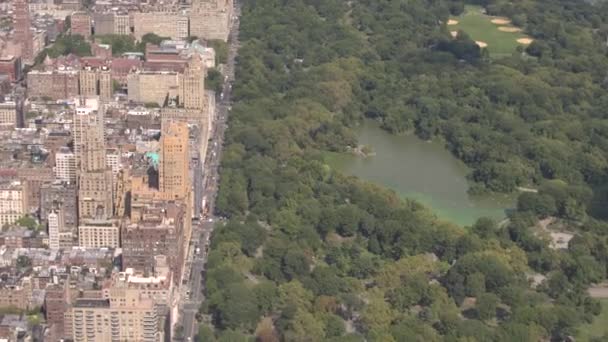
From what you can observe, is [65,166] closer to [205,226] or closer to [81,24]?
[205,226]

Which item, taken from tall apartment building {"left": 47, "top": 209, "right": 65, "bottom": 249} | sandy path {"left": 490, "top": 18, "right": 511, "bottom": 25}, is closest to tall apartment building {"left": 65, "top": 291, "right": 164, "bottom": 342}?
tall apartment building {"left": 47, "top": 209, "right": 65, "bottom": 249}

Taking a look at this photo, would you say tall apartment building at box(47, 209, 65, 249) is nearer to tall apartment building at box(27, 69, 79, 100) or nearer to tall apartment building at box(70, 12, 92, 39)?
tall apartment building at box(27, 69, 79, 100)

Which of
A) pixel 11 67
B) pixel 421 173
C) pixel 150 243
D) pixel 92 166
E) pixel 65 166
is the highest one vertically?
pixel 92 166

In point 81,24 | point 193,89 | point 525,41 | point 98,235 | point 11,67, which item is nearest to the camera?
point 98,235

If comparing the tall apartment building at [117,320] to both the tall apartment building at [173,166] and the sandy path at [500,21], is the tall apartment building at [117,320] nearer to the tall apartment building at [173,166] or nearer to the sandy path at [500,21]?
the tall apartment building at [173,166]

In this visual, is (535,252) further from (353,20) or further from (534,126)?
(353,20)

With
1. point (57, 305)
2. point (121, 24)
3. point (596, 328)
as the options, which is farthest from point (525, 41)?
point (57, 305)
